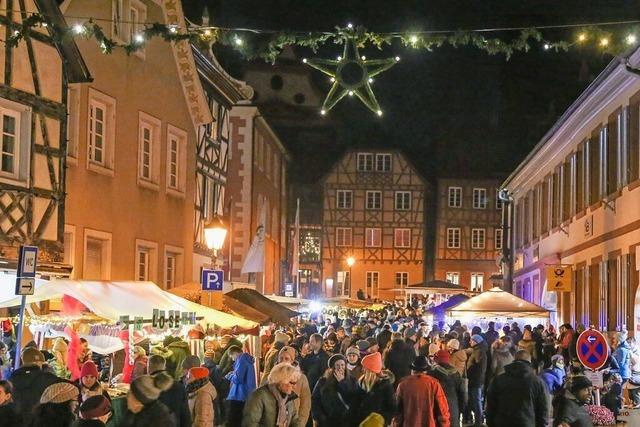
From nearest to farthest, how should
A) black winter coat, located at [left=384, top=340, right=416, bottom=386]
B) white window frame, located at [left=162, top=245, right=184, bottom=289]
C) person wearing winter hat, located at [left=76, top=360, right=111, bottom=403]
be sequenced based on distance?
Result: person wearing winter hat, located at [left=76, top=360, right=111, bottom=403]
black winter coat, located at [left=384, top=340, right=416, bottom=386]
white window frame, located at [left=162, top=245, right=184, bottom=289]

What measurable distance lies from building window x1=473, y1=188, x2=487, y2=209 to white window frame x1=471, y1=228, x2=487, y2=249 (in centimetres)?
159

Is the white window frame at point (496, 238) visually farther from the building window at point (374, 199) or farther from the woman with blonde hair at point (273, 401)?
the woman with blonde hair at point (273, 401)

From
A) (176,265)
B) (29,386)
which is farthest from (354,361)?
(176,265)

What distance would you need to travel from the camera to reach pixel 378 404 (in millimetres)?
12781

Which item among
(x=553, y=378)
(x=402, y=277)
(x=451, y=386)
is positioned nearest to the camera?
(x=451, y=386)

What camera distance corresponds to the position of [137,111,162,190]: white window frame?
88.8 feet

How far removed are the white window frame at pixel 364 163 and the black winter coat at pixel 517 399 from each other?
61.4 m

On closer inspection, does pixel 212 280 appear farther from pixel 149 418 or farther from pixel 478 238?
pixel 478 238

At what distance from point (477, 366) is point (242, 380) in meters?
6.09

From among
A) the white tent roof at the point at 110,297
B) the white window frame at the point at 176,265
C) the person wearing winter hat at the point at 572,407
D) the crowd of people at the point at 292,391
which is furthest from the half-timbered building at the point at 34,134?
the person wearing winter hat at the point at 572,407

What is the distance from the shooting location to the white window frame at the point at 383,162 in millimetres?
74188

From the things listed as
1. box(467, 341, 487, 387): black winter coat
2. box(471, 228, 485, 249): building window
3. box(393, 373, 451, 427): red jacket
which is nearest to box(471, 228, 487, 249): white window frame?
box(471, 228, 485, 249): building window

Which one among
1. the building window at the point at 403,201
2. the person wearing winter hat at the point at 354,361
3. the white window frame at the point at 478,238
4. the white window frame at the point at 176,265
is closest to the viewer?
the person wearing winter hat at the point at 354,361

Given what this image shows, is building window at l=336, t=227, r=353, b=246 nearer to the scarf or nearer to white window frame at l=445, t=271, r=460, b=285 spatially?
white window frame at l=445, t=271, r=460, b=285
